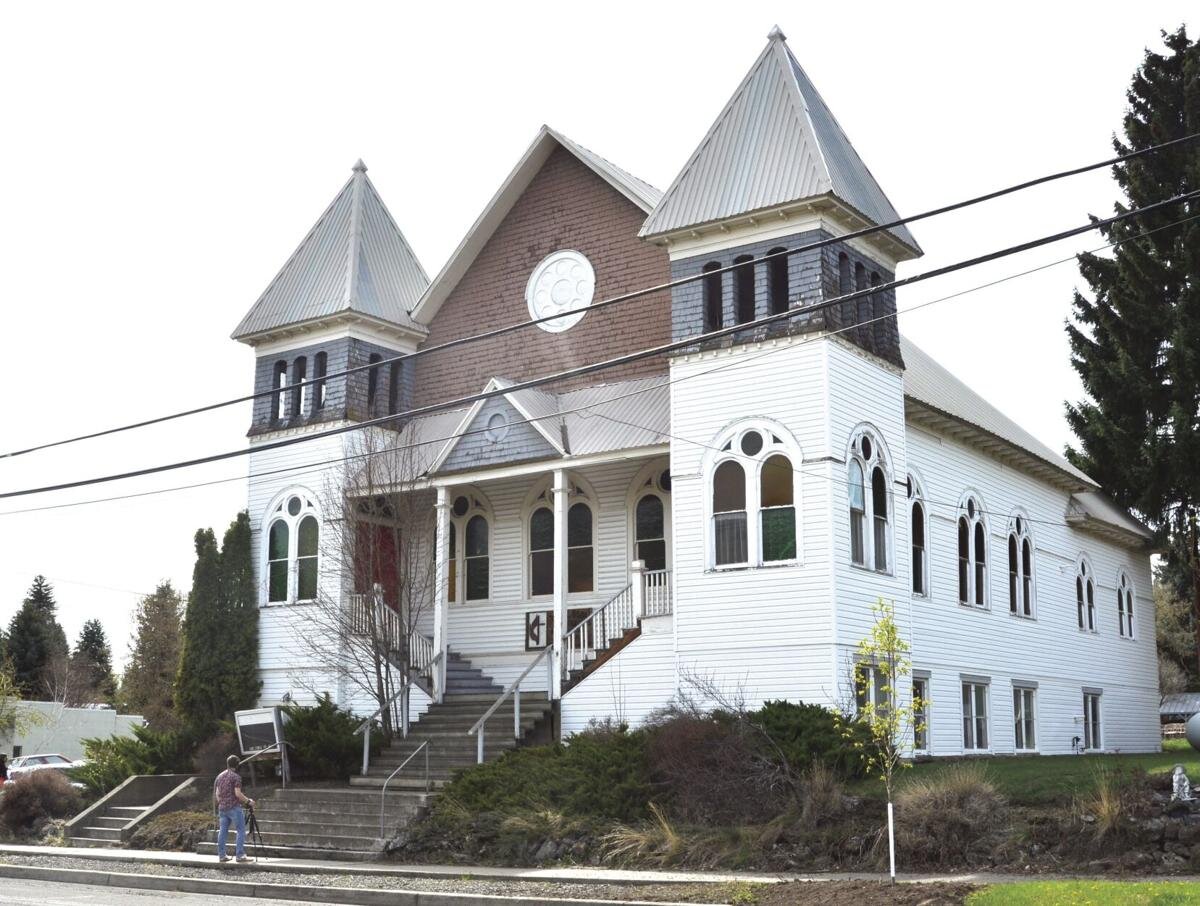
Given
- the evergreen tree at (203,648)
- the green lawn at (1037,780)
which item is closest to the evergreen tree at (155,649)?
the evergreen tree at (203,648)

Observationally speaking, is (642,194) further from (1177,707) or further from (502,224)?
(1177,707)

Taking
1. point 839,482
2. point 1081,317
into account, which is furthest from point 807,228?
point 1081,317

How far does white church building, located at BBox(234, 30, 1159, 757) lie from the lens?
923 inches

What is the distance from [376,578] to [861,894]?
15568 millimetres

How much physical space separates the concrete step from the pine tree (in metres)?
6.80

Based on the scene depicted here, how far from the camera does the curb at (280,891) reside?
1570cm

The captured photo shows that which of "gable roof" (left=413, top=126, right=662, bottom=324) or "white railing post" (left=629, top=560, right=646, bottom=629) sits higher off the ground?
"gable roof" (left=413, top=126, right=662, bottom=324)

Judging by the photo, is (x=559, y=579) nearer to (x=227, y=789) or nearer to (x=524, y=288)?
(x=524, y=288)

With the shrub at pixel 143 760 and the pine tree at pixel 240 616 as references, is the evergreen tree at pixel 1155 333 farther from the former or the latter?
the shrub at pixel 143 760

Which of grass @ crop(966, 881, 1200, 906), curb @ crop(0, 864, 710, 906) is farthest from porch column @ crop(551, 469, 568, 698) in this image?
grass @ crop(966, 881, 1200, 906)

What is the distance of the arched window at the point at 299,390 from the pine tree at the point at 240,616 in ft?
8.65

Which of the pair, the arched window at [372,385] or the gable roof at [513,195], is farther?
the arched window at [372,385]

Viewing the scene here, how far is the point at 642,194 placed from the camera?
1097 inches

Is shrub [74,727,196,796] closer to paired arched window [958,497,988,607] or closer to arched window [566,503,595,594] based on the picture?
arched window [566,503,595,594]
